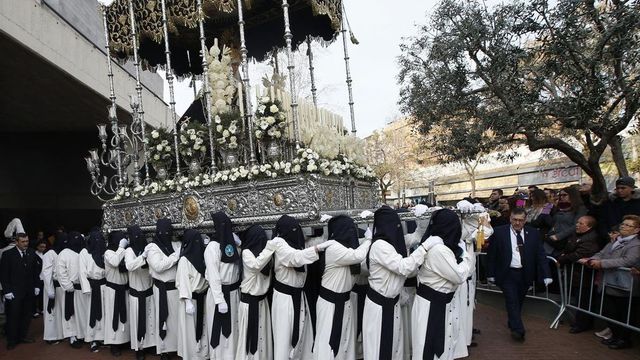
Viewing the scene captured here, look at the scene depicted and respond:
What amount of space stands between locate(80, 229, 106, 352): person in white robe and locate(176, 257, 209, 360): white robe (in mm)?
2186

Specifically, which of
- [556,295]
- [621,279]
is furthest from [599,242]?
[556,295]

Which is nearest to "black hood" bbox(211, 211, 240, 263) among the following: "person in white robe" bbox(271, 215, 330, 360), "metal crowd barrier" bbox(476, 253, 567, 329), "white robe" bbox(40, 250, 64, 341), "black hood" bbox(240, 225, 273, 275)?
"black hood" bbox(240, 225, 273, 275)

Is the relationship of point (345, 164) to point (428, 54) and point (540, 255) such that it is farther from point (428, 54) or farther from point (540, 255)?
point (428, 54)

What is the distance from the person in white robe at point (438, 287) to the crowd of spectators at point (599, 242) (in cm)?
256

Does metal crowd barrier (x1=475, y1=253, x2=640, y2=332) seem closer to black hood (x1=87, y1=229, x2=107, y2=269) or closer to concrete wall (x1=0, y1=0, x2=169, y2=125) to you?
black hood (x1=87, y1=229, x2=107, y2=269)

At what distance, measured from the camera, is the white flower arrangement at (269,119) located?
7109mm

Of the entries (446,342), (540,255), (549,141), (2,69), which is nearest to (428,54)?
(549,141)

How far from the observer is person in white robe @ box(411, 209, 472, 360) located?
5035mm

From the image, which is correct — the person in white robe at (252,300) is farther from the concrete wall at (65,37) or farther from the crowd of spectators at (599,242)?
the concrete wall at (65,37)

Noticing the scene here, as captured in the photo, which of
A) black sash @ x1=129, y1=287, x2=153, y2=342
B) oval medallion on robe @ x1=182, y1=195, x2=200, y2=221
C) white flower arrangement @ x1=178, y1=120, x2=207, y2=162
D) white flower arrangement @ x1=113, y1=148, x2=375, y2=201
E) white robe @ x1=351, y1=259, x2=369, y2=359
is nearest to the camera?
white robe @ x1=351, y1=259, x2=369, y2=359

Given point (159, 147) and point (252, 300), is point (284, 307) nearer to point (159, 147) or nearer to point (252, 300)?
point (252, 300)

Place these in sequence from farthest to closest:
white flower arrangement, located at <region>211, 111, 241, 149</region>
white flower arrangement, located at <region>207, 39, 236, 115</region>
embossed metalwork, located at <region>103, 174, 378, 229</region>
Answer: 1. white flower arrangement, located at <region>207, 39, 236, 115</region>
2. white flower arrangement, located at <region>211, 111, 241, 149</region>
3. embossed metalwork, located at <region>103, 174, 378, 229</region>

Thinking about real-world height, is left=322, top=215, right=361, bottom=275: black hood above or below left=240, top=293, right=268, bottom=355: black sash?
above

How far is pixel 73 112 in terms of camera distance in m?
16.7
